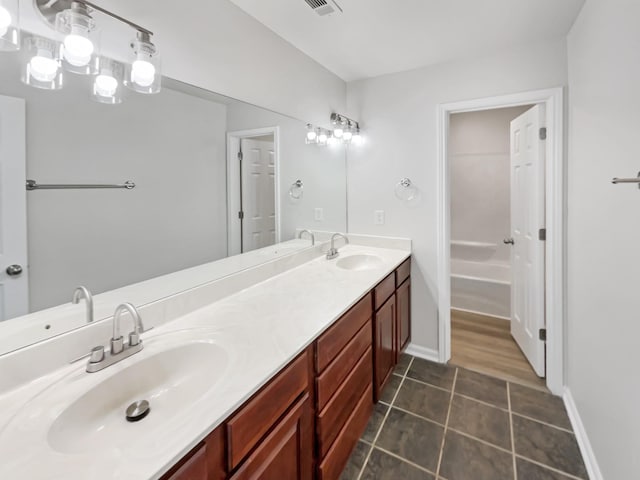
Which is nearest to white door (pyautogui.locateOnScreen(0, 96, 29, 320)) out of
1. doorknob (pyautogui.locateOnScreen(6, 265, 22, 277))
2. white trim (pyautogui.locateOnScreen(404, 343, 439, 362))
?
doorknob (pyautogui.locateOnScreen(6, 265, 22, 277))

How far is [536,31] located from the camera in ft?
6.23

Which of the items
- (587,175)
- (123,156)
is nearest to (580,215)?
(587,175)

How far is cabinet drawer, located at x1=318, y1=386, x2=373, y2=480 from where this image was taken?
1320 millimetres

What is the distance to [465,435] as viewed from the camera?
5.77 ft

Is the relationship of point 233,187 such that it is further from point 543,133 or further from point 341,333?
Result: point 543,133

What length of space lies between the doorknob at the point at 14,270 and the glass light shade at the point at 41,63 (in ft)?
1.77

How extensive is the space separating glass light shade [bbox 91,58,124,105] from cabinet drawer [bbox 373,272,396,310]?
1.48 metres

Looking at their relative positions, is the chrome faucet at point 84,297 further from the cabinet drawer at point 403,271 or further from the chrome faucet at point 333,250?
the cabinet drawer at point 403,271

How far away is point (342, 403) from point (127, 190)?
1259mm

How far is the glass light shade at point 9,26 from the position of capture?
822 millimetres

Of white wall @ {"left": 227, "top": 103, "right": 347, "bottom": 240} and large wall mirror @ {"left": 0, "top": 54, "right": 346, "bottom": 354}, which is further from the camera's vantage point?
white wall @ {"left": 227, "top": 103, "right": 347, "bottom": 240}

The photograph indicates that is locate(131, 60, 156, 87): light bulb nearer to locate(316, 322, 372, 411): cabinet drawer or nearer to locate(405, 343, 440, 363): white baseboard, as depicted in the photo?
locate(316, 322, 372, 411): cabinet drawer

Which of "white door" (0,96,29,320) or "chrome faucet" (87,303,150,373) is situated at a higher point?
"white door" (0,96,29,320)

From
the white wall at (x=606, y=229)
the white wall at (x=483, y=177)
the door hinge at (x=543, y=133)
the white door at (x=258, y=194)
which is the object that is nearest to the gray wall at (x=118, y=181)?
the white door at (x=258, y=194)
